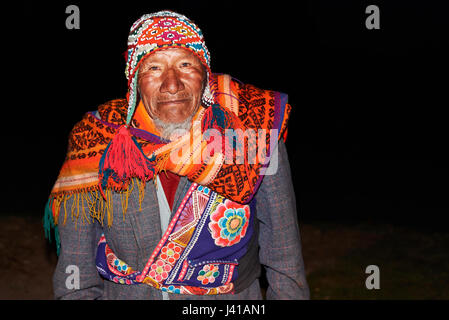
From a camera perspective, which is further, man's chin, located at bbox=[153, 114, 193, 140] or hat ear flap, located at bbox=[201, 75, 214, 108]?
hat ear flap, located at bbox=[201, 75, 214, 108]

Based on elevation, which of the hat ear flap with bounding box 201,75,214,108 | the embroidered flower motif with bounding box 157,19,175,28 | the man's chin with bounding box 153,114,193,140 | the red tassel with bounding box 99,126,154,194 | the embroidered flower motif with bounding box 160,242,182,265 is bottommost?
the embroidered flower motif with bounding box 160,242,182,265

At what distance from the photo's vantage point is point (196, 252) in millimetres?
2232

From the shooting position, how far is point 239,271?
231 centimetres

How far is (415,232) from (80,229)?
464 centimetres

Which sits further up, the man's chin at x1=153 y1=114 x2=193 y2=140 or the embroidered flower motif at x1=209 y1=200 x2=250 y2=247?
the man's chin at x1=153 y1=114 x2=193 y2=140

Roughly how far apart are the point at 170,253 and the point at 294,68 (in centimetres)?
953

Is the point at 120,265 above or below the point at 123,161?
below

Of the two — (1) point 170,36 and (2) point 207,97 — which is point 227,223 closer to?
(2) point 207,97

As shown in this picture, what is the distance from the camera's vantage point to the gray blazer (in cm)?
221

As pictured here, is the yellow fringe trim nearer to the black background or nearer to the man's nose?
the man's nose
